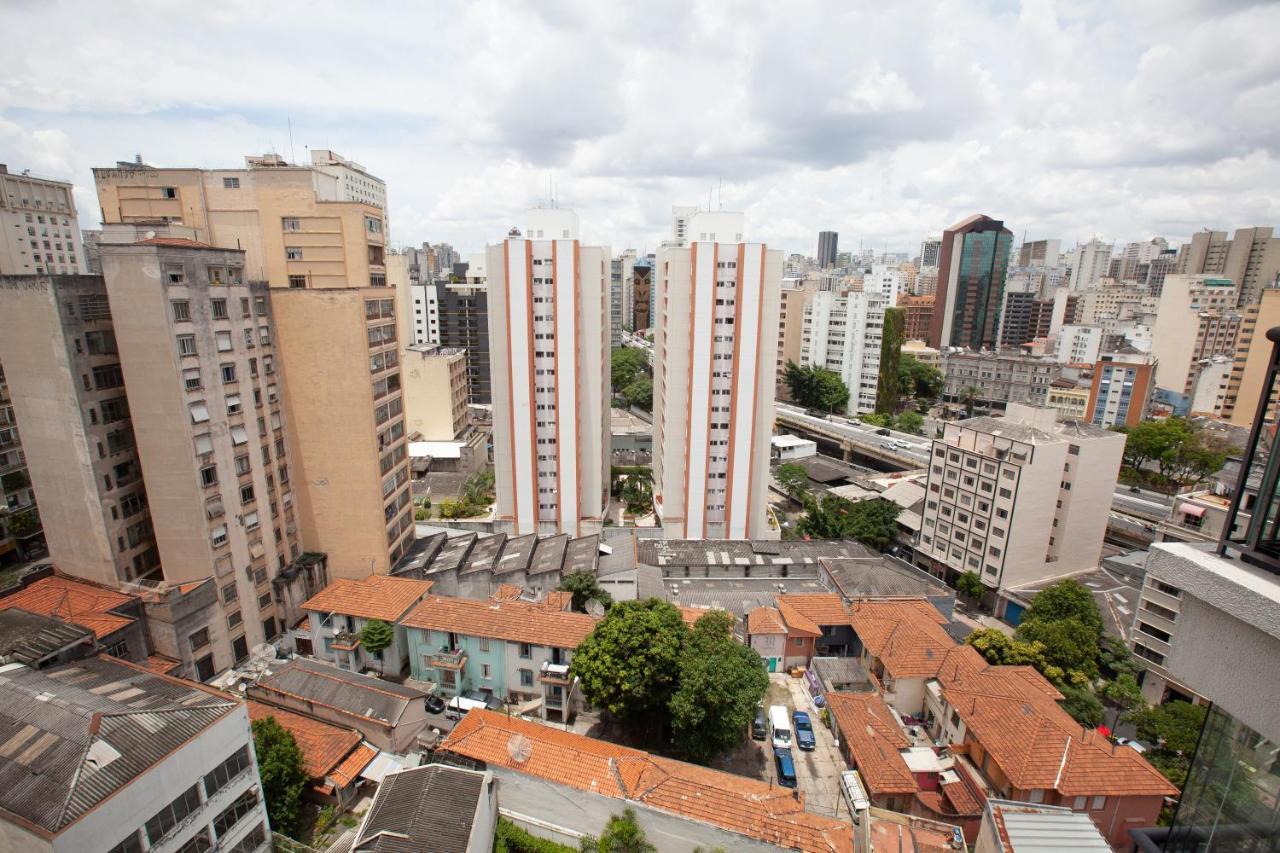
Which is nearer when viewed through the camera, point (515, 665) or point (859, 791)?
point (859, 791)

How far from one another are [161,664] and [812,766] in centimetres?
2848

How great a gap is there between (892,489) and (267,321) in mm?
46581

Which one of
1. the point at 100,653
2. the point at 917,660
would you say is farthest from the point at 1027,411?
the point at 100,653

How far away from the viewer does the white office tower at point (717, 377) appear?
41.7 m

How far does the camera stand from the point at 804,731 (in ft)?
87.6

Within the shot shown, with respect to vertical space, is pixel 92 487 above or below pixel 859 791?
above

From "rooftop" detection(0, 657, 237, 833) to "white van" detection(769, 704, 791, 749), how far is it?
20.4 meters

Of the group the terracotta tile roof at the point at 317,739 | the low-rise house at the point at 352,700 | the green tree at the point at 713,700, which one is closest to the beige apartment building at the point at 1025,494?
the green tree at the point at 713,700

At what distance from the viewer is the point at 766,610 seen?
108 ft

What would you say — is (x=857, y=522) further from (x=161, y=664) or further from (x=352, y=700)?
(x=161, y=664)

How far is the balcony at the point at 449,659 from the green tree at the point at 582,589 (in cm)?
654

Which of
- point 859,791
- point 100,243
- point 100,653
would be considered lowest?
point 859,791

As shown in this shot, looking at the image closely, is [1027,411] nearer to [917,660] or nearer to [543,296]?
[917,660]

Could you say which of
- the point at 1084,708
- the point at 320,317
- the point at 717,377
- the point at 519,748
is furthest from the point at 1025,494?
the point at 320,317
